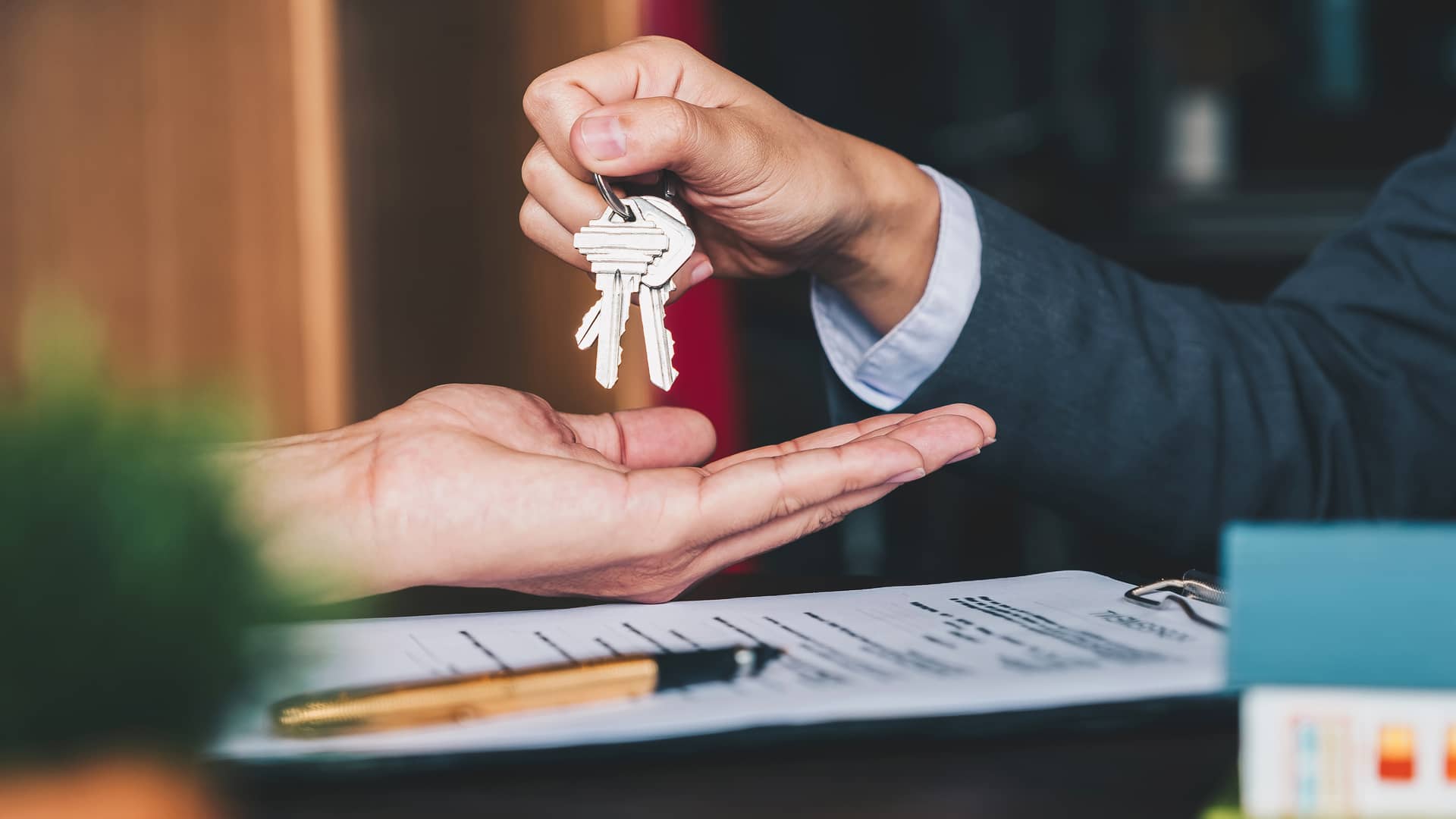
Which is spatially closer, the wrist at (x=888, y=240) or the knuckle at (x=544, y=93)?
the knuckle at (x=544, y=93)

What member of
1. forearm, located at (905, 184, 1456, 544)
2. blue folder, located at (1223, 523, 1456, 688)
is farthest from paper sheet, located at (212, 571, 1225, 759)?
forearm, located at (905, 184, 1456, 544)

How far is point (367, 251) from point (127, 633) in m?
2.23

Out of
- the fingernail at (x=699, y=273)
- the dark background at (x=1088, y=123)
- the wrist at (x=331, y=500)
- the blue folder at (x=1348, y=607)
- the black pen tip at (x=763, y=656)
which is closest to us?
the blue folder at (x=1348, y=607)

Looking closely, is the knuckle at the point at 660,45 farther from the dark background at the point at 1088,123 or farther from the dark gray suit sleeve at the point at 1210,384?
the dark background at the point at 1088,123

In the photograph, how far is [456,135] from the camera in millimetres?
2529

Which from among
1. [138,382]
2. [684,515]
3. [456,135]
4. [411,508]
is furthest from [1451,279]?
[456,135]

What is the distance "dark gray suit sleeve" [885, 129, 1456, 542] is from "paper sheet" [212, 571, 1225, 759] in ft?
0.78

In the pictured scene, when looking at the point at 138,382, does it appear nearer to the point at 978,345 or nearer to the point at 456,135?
the point at 978,345

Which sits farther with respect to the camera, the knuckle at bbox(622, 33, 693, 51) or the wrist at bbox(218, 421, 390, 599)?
the knuckle at bbox(622, 33, 693, 51)

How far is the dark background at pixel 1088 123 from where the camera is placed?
112 inches

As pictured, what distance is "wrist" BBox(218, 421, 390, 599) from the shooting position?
1.96ft

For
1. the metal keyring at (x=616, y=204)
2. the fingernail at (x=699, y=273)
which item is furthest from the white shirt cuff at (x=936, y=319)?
the metal keyring at (x=616, y=204)

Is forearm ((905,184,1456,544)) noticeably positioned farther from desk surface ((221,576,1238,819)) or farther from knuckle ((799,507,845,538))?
desk surface ((221,576,1238,819))

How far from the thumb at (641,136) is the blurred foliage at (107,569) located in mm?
334
